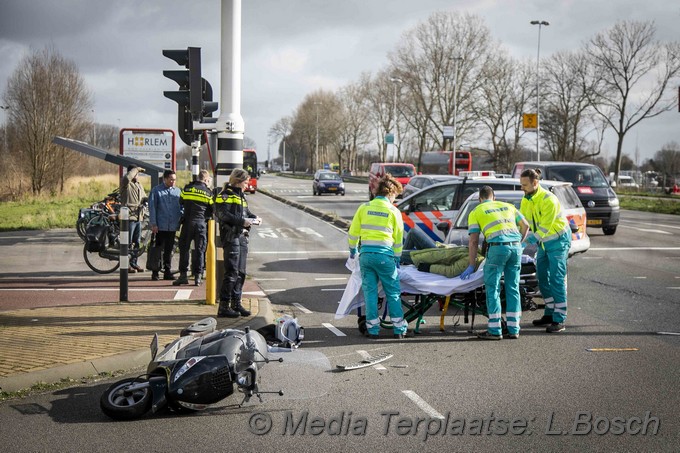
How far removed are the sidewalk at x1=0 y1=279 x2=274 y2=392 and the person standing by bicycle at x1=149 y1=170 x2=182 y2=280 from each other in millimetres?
2430

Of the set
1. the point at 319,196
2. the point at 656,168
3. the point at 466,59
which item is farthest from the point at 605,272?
the point at 656,168

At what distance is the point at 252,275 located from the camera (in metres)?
14.3

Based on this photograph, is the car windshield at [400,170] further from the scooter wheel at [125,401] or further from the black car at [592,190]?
the scooter wheel at [125,401]

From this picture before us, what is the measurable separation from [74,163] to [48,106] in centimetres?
329

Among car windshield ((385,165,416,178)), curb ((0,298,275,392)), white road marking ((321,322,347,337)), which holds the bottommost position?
white road marking ((321,322,347,337))

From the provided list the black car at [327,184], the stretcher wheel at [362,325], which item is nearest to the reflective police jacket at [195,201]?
the stretcher wheel at [362,325]

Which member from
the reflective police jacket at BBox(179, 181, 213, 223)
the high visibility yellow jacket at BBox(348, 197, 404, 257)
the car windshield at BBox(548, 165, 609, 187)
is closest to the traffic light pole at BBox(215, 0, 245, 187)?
the reflective police jacket at BBox(179, 181, 213, 223)

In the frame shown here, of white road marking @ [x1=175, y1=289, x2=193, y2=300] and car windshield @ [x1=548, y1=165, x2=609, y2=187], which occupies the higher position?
car windshield @ [x1=548, y1=165, x2=609, y2=187]

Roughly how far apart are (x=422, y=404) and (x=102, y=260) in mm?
9507

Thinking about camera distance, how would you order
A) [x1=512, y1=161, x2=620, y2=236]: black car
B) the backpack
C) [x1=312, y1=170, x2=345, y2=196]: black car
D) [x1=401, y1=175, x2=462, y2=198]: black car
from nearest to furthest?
the backpack
[x1=512, y1=161, x2=620, y2=236]: black car
[x1=401, y1=175, x2=462, y2=198]: black car
[x1=312, y1=170, x2=345, y2=196]: black car

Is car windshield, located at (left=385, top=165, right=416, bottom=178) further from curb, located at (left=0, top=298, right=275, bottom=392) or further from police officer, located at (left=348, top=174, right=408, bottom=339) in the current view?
curb, located at (left=0, top=298, right=275, bottom=392)

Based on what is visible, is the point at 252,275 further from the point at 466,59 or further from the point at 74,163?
the point at 466,59

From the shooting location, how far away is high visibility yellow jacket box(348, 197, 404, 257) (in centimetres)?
866

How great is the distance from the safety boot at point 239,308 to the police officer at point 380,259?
1623 millimetres
